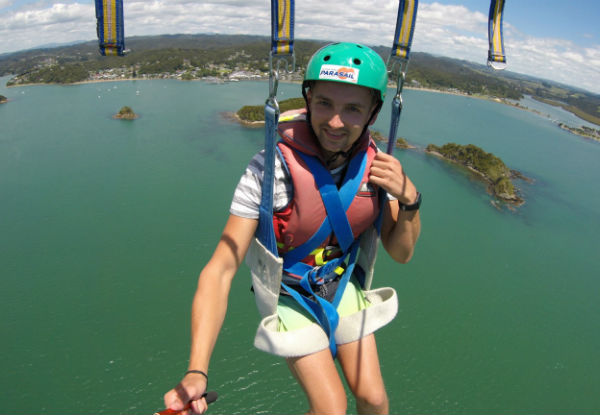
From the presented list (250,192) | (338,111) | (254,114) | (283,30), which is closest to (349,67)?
(338,111)

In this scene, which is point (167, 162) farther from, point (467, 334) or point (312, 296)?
point (312, 296)

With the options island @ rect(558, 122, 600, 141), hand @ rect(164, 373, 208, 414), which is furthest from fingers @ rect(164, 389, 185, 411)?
island @ rect(558, 122, 600, 141)

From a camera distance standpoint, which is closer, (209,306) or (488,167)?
(209,306)

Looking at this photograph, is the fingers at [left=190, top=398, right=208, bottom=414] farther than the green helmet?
No

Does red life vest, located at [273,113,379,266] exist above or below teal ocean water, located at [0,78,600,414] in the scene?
above

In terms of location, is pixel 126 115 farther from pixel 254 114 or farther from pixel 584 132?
pixel 584 132

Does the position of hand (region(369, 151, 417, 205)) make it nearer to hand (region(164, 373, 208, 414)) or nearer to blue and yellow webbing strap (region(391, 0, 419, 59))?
blue and yellow webbing strap (region(391, 0, 419, 59))
